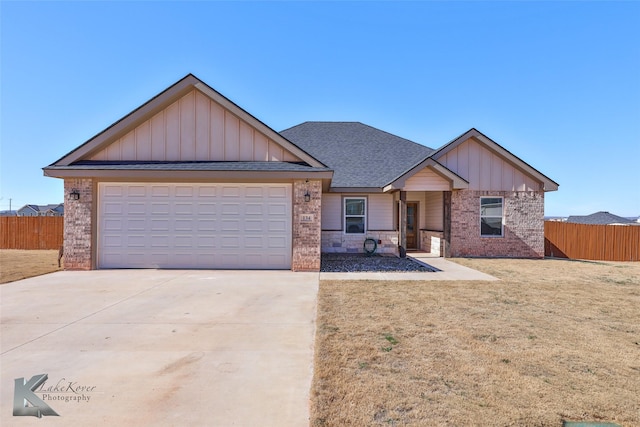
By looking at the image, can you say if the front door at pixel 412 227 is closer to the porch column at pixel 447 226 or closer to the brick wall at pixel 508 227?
the porch column at pixel 447 226

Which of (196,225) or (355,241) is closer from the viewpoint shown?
(196,225)

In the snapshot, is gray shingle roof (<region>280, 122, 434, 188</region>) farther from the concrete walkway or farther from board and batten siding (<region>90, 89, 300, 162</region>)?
the concrete walkway

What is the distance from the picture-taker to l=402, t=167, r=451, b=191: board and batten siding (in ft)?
43.2

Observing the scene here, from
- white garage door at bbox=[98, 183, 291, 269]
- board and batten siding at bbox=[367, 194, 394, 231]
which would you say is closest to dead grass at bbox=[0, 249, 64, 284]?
white garage door at bbox=[98, 183, 291, 269]

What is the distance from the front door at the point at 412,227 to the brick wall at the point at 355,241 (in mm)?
3028

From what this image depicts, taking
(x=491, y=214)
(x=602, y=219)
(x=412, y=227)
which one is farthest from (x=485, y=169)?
(x=602, y=219)

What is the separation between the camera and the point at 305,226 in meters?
9.98

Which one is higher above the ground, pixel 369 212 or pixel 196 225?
pixel 369 212

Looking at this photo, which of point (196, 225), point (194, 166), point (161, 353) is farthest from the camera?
point (196, 225)

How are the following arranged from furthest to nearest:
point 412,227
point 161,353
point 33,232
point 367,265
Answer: point 33,232
point 412,227
point 367,265
point 161,353

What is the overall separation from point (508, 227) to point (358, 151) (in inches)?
311

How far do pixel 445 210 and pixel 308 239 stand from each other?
23.5 ft

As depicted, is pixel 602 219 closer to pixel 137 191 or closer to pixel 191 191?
pixel 191 191

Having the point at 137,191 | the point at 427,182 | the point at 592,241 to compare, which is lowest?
the point at 592,241
